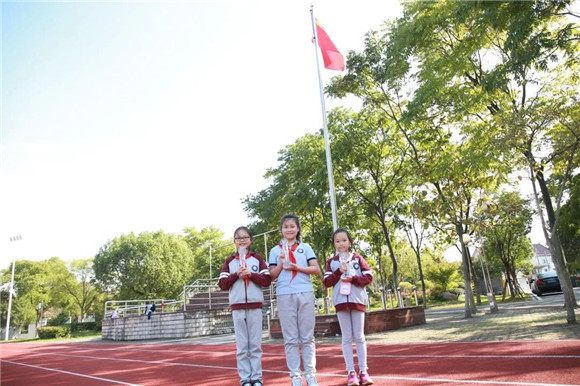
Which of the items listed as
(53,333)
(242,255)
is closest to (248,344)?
(242,255)

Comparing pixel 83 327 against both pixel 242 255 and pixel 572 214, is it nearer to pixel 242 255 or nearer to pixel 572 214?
pixel 242 255

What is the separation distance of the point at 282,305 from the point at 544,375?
9.78ft

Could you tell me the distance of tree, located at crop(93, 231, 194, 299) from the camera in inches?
1663

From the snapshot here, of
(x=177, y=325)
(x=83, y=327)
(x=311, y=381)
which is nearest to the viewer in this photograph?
(x=311, y=381)

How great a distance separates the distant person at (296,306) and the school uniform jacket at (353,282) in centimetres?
45

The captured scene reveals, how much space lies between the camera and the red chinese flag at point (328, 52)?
1368 centimetres

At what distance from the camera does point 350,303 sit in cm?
443

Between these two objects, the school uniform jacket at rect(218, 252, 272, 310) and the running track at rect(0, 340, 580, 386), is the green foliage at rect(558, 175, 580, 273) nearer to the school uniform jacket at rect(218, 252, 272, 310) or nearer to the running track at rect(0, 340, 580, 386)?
the running track at rect(0, 340, 580, 386)

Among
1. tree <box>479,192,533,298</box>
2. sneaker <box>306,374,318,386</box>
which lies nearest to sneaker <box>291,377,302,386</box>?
sneaker <box>306,374,318,386</box>

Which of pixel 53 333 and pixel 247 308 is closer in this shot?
pixel 247 308

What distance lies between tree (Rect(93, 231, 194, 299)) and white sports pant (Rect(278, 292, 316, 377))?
41851mm

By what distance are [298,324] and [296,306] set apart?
7.6 inches

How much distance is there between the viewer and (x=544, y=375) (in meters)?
4.20

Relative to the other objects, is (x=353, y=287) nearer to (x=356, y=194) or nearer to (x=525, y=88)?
(x=525, y=88)
